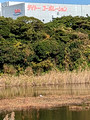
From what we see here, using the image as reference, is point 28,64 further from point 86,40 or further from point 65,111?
point 65,111

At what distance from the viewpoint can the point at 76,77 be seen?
3250 cm

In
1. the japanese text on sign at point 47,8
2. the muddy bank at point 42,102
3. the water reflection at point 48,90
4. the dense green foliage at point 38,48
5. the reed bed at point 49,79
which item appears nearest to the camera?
the muddy bank at point 42,102

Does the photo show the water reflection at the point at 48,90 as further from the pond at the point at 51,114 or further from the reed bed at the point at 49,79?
the pond at the point at 51,114

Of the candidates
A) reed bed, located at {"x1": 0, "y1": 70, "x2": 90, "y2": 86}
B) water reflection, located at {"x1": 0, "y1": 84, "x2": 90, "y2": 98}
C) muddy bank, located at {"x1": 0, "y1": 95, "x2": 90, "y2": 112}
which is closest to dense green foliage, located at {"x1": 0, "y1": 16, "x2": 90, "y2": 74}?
reed bed, located at {"x1": 0, "y1": 70, "x2": 90, "y2": 86}

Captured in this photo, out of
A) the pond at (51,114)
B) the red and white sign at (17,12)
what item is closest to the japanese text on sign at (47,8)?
the red and white sign at (17,12)

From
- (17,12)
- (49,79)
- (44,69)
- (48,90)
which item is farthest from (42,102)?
(17,12)

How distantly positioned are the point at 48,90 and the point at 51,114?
1001 centimetres

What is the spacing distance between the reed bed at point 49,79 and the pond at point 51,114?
12574 millimetres

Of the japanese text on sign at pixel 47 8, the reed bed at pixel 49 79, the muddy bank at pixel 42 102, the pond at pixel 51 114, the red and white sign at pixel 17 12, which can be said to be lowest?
the reed bed at pixel 49 79

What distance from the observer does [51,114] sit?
17953mm

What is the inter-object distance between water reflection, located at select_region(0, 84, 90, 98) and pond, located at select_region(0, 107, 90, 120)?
21.3 ft

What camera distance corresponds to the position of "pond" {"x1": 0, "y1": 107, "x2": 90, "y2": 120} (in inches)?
679

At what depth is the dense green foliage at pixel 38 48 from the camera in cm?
3728

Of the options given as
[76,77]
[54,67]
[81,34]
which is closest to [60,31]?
[81,34]
